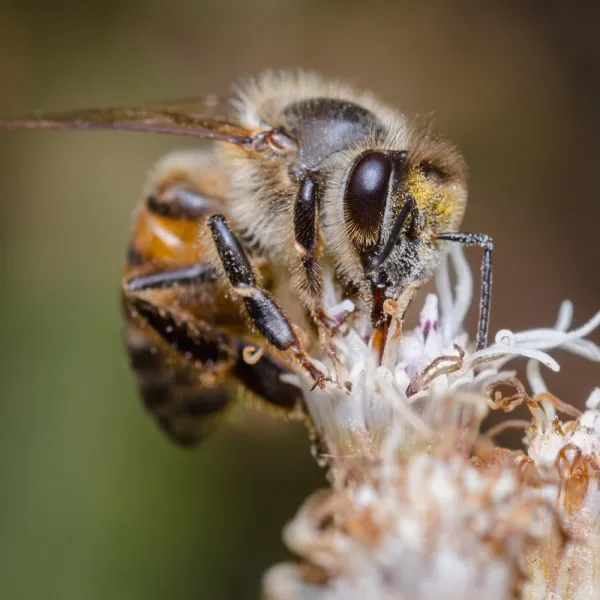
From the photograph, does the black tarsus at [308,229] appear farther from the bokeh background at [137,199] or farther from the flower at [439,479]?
the bokeh background at [137,199]

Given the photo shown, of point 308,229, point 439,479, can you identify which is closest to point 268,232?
point 308,229

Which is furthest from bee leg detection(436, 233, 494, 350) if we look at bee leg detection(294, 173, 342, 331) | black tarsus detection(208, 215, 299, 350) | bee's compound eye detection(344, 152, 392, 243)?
black tarsus detection(208, 215, 299, 350)

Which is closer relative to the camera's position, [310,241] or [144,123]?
[310,241]

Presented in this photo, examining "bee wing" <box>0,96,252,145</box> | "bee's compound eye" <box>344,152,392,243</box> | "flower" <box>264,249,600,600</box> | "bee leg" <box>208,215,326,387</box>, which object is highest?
"bee wing" <box>0,96,252,145</box>

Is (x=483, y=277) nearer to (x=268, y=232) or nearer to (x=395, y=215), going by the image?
(x=395, y=215)

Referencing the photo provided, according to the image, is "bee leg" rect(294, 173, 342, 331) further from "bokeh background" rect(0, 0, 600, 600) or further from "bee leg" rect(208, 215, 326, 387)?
"bokeh background" rect(0, 0, 600, 600)

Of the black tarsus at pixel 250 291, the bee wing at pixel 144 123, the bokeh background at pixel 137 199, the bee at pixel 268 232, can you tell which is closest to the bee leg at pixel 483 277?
the bee at pixel 268 232

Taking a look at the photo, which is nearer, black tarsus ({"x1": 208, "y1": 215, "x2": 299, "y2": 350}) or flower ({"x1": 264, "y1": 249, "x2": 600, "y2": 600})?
flower ({"x1": 264, "y1": 249, "x2": 600, "y2": 600})
